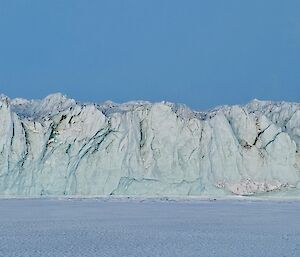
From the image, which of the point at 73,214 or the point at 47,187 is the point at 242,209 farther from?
the point at 47,187

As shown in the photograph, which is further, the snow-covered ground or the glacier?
the glacier

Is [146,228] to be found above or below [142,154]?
below

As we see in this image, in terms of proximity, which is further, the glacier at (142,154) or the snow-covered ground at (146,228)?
the glacier at (142,154)

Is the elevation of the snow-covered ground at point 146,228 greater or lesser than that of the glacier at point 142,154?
lesser

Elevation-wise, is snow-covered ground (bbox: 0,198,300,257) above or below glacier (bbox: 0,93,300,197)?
below

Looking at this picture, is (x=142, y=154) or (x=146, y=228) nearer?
(x=146, y=228)
